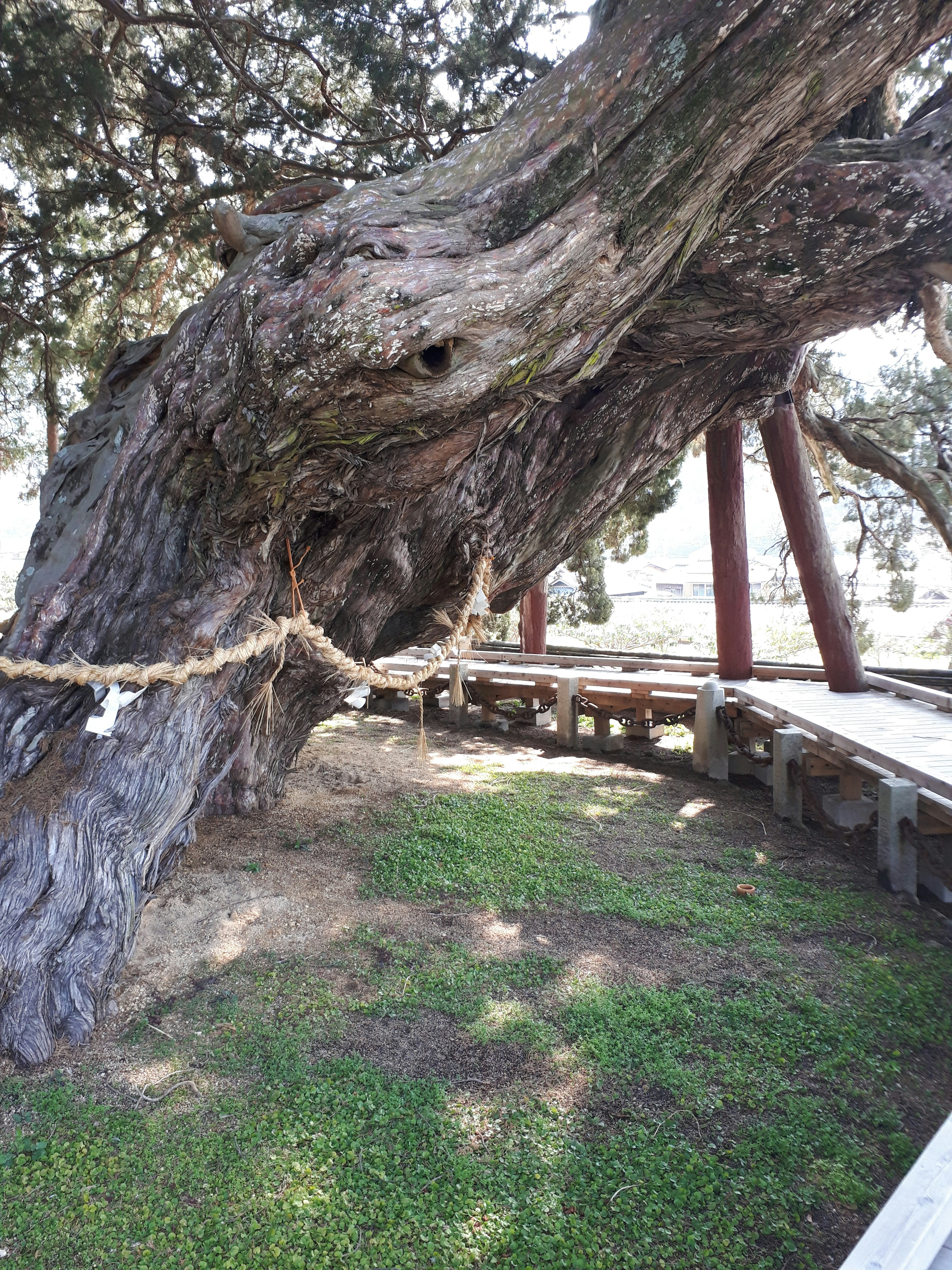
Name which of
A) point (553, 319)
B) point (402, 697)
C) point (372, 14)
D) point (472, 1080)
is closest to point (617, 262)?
point (553, 319)

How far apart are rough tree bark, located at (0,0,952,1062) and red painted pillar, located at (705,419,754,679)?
2682 mm

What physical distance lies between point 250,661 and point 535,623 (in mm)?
6516

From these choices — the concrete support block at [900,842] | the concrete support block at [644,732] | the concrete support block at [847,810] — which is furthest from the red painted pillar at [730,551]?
the concrete support block at [900,842]

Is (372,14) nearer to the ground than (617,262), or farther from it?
farther from it

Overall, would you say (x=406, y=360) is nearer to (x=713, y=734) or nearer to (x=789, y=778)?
(x=789, y=778)

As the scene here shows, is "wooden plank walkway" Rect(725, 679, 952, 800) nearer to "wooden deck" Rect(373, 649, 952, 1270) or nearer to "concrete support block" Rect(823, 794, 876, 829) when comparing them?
"wooden deck" Rect(373, 649, 952, 1270)

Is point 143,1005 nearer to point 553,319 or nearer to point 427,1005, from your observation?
point 427,1005

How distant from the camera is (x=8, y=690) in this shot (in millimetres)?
3250

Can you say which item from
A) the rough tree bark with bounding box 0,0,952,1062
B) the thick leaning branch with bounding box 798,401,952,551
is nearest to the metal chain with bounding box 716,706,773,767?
the thick leaning branch with bounding box 798,401,952,551

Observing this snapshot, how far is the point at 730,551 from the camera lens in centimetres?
713

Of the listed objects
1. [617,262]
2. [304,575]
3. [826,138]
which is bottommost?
[304,575]

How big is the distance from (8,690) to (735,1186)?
10.7 feet

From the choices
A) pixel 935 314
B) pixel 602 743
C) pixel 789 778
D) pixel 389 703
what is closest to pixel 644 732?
pixel 602 743

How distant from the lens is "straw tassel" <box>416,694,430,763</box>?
12.6ft
